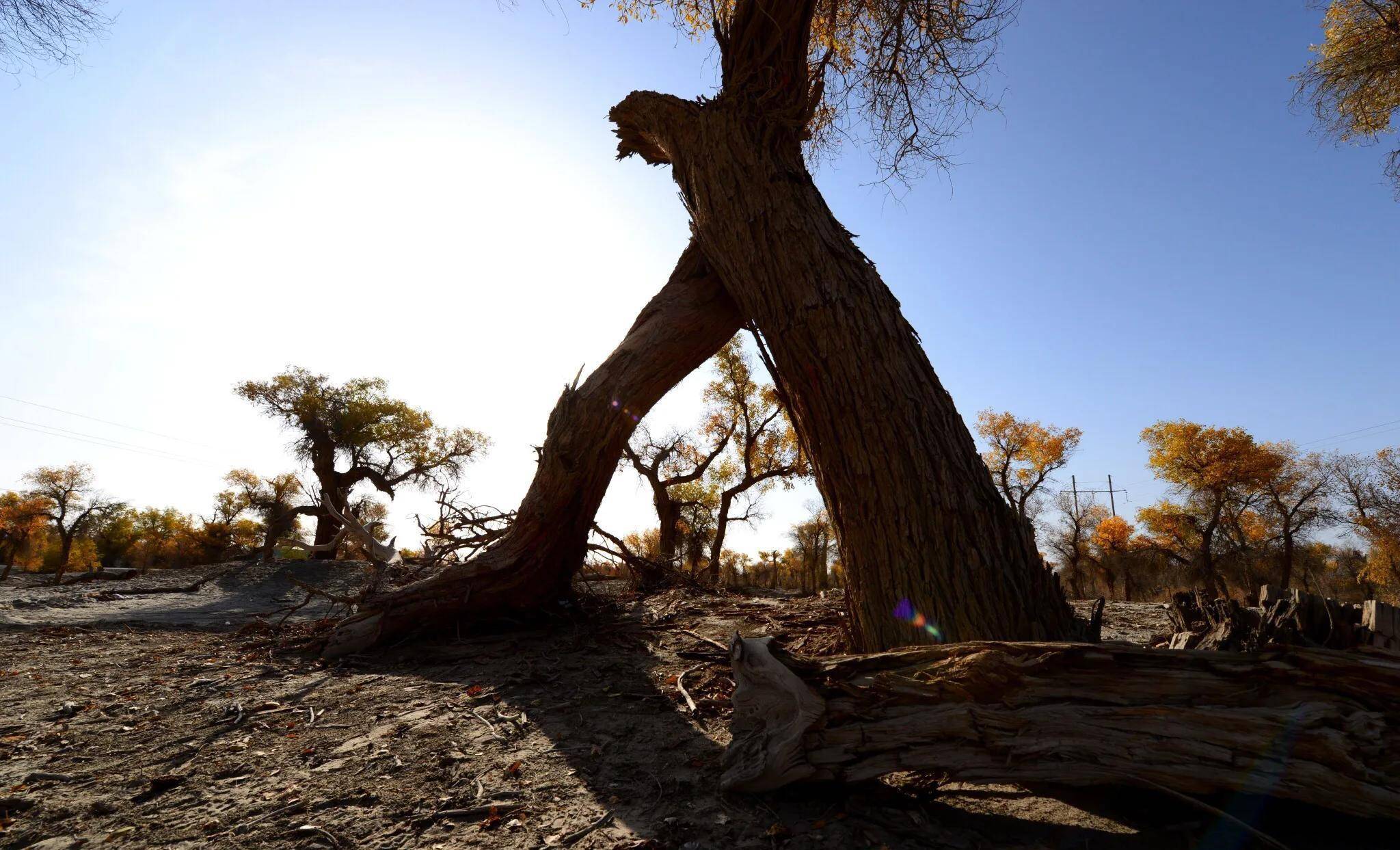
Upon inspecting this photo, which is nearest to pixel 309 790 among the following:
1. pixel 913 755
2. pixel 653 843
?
pixel 653 843

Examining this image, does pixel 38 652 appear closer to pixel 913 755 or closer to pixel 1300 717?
pixel 913 755

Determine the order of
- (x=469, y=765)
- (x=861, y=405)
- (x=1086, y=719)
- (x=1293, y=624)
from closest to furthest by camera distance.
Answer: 1. (x=1086, y=719)
2. (x=1293, y=624)
3. (x=469, y=765)
4. (x=861, y=405)

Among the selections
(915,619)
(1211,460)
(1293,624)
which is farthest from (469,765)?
(1211,460)

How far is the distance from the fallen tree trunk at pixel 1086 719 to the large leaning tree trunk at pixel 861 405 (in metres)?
0.72

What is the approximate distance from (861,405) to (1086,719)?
1653 mm

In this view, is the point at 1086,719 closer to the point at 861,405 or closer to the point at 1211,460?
the point at 861,405

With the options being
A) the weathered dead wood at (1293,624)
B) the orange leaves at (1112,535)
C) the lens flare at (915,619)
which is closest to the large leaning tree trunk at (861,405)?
the lens flare at (915,619)

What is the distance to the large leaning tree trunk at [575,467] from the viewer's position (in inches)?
198

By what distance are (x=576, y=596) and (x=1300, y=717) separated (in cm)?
511

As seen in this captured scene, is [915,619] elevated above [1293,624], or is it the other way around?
[1293,624]

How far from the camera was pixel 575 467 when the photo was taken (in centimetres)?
521

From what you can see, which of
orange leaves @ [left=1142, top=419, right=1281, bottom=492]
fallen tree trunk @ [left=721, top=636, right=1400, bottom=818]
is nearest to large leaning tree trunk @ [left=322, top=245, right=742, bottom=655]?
fallen tree trunk @ [left=721, top=636, right=1400, bottom=818]

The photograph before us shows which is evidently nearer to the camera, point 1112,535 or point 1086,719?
point 1086,719

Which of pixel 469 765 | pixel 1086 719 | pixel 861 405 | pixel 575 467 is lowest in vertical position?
pixel 469 765
